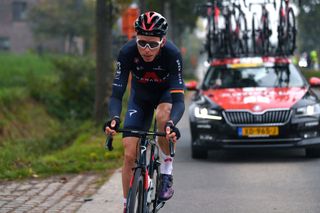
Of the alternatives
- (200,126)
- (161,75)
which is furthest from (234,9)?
(161,75)

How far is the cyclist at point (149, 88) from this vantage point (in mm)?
6609

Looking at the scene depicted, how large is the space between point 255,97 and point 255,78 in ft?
3.10

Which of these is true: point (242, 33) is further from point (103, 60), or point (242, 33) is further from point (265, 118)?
point (265, 118)

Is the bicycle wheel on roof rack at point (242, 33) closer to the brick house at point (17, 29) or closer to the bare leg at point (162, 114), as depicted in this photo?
the bare leg at point (162, 114)

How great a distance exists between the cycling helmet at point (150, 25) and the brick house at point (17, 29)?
24.5 meters

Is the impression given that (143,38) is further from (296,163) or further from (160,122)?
(296,163)

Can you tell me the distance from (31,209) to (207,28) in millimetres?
9177

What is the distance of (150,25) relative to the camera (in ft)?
21.6

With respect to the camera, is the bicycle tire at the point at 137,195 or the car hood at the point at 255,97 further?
the car hood at the point at 255,97

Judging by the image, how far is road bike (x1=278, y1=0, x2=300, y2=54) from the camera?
584 inches

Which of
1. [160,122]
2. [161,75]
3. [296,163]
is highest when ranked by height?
[161,75]

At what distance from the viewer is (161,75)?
279 inches

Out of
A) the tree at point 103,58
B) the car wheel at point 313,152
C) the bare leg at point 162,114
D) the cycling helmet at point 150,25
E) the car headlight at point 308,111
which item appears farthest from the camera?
the tree at point 103,58

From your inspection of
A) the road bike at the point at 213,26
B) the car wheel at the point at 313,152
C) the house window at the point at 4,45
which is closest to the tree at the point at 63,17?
the house window at the point at 4,45
